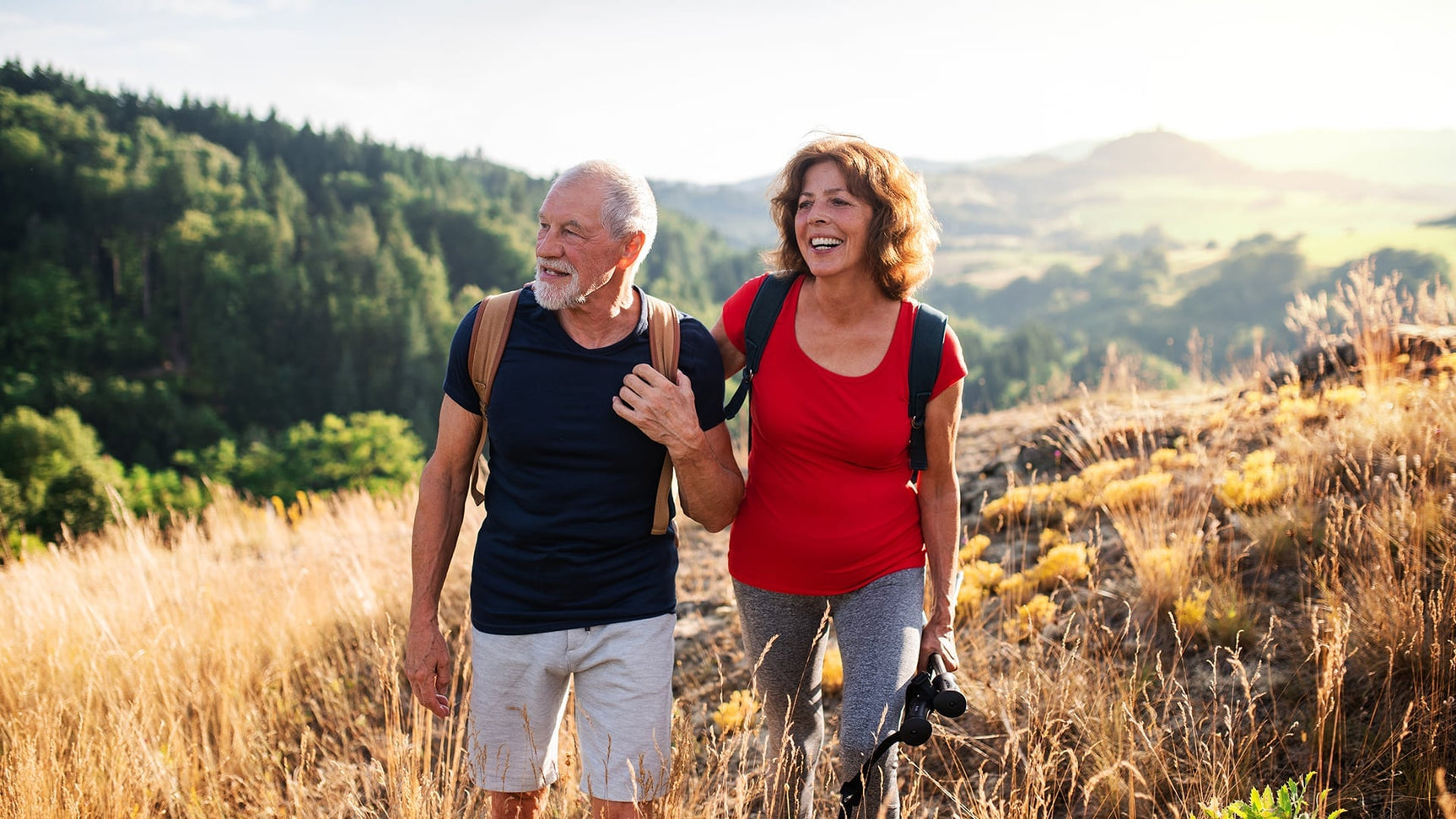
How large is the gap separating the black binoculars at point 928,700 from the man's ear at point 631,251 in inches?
50.3

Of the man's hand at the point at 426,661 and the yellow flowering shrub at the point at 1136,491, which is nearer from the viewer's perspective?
the man's hand at the point at 426,661

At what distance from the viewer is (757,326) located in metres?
2.46

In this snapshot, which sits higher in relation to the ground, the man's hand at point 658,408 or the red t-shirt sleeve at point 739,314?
the red t-shirt sleeve at point 739,314

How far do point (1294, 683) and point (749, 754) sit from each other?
1.96 m

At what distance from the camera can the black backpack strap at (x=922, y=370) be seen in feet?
7.59

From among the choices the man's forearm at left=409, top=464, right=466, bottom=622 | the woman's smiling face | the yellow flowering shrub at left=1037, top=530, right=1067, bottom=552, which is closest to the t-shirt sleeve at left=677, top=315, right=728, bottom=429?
the woman's smiling face

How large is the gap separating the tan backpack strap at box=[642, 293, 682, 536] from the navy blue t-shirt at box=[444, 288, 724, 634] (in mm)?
39

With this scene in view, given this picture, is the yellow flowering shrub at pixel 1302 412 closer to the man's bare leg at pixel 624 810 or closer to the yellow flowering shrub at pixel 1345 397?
the yellow flowering shrub at pixel 1345 397

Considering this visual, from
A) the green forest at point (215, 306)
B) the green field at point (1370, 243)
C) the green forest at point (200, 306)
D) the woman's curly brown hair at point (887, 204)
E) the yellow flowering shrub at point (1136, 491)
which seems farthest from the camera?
the green field at point (1370, 243)

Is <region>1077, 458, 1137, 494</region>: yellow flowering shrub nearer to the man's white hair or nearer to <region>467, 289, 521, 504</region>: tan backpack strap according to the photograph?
the man's white hair

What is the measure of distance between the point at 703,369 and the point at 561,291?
1.34 feet

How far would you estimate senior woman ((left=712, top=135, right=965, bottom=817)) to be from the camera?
2312mm

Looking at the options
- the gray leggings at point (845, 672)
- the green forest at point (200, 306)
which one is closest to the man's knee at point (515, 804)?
the gray leggings at point (845, 672)

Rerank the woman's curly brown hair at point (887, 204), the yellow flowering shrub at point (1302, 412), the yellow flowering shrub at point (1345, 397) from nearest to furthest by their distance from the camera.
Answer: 1. the woman's curly brown hair at point (887, 204)
2. the yellow flowering shrub at point (1345, 397)
3. the yellow flowering shrub at point (1302, 412)
